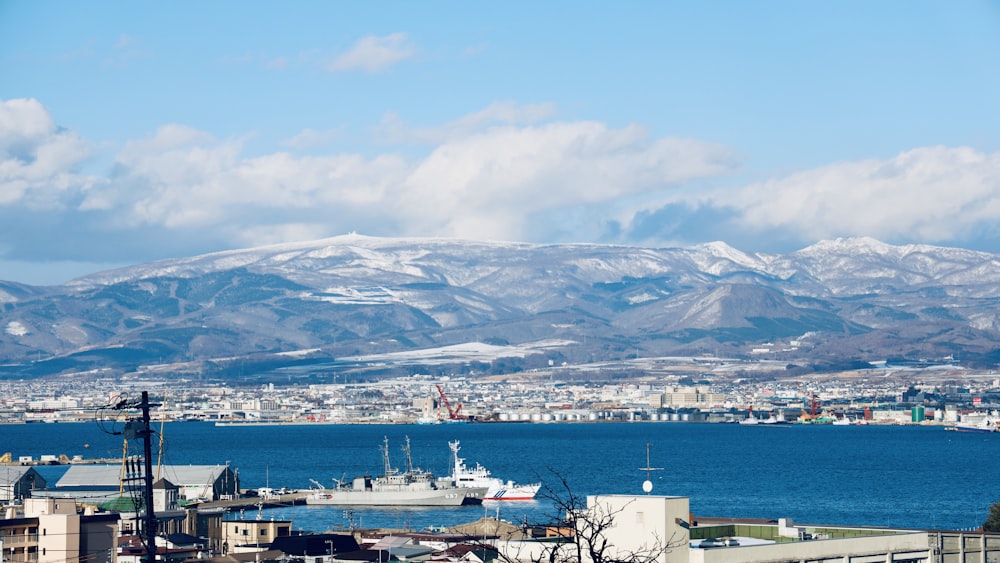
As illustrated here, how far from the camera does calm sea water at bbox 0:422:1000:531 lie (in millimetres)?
48938

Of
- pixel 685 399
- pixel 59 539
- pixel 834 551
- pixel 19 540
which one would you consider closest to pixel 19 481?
pixel 19 540

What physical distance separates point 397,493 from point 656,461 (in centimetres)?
2498

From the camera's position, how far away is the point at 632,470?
226ft

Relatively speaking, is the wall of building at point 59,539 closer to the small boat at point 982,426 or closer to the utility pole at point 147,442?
the utility pole at point 147,442

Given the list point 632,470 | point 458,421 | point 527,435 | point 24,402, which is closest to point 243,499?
point 632,470

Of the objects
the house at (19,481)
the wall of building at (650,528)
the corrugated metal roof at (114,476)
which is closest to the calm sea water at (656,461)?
the corrugated metal roof at (114,476)

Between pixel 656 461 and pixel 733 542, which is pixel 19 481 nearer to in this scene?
pixel 733 542

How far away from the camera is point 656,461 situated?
77.2 metres

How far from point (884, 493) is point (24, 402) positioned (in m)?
117

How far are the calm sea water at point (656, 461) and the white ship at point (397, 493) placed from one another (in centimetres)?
114

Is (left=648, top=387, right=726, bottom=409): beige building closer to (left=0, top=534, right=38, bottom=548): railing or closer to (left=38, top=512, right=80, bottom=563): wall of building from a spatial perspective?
(left=0, top=534, right=38, bottom=548): railing

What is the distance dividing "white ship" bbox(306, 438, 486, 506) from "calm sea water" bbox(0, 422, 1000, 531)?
114 centimetres

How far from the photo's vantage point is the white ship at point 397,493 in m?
53.4

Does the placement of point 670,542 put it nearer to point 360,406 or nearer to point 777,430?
point 777,430
